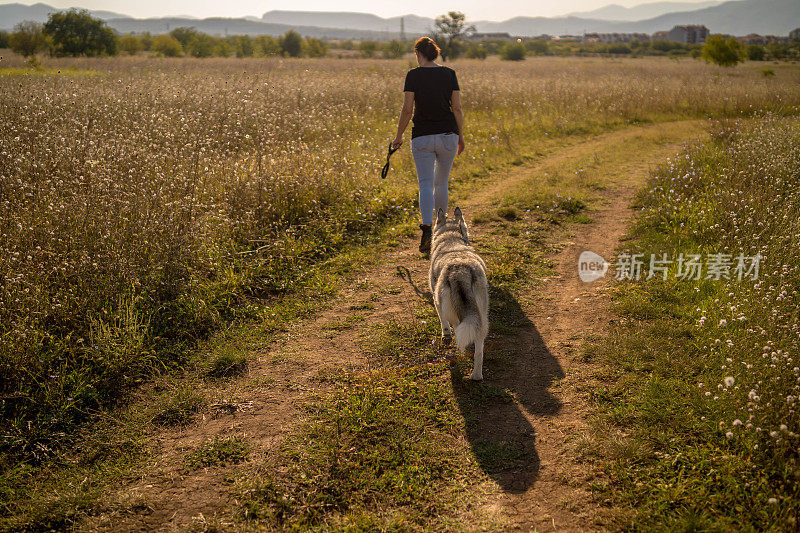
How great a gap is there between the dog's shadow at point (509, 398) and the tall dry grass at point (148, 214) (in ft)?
9.85

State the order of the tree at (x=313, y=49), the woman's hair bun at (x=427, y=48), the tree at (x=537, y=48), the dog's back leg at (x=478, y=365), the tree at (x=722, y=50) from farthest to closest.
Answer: the tree at (x=537, y=48)
the tree at (x=313, y=49)
the tree at (x=722, y=50)
the woman's hair bun at (x=427, y=48)
the dog's back leg at (x=478, y=365)

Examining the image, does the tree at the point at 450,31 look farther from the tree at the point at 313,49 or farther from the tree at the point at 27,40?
the tree at the point at 27,40

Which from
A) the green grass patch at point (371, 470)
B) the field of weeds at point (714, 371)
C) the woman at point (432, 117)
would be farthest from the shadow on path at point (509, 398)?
the woman at point (432, 117)

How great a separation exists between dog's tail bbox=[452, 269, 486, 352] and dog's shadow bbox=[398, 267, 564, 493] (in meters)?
0.52

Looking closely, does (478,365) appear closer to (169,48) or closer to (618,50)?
(169,48)

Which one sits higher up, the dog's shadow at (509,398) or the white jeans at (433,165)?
the white jeans at (433,165)

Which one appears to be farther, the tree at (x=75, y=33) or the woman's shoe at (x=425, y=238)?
the tree at (x=75, y=33)

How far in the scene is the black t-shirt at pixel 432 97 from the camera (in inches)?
247

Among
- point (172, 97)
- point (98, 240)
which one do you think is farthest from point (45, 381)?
point (172, 97)

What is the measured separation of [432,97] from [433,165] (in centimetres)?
93

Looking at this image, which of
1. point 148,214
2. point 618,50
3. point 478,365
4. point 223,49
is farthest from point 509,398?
point 618,50

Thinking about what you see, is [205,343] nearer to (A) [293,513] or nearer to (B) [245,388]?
(B) [245,388]

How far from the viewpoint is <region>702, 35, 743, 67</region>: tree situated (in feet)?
113

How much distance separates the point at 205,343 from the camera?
A: 5039 mm
